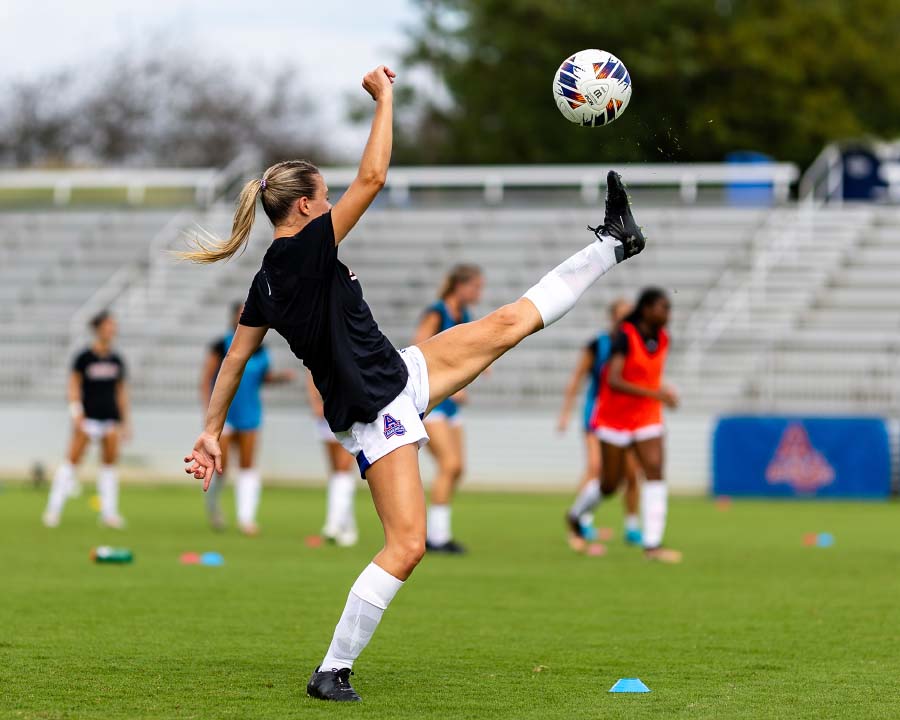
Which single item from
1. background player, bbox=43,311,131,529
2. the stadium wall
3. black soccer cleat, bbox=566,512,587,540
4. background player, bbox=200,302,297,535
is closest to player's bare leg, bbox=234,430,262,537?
background player, bbox=200,302,297,535

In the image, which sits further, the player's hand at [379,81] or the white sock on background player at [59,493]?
the white sock on background player at [59,493]

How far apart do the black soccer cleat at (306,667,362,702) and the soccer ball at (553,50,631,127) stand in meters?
2.94

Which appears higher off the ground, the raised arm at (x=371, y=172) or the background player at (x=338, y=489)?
the raised arm at (x=371, y=172)

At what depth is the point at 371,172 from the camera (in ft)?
20.5

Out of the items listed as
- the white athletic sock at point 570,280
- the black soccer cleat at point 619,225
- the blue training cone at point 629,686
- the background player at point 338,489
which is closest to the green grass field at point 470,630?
the blue training cone at point 629,686

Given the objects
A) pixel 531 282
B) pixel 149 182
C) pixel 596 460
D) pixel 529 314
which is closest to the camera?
pixel 529 314

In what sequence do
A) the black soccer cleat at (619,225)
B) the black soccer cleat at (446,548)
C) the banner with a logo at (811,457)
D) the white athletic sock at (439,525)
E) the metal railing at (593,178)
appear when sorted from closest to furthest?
the black soccer cleat at (619,225), the white athletic sock at (439,525), the black soccer cleat at (446,548), the banner with a logo at (811,457), the metal railing at (593,178)

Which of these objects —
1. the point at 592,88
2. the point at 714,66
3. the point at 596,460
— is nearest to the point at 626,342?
the point at 596,460

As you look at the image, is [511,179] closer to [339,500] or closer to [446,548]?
[339,500]

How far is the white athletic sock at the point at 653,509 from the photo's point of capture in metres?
12.4

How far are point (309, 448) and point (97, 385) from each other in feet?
27.7

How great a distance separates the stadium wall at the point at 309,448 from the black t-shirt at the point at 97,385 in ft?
25.0

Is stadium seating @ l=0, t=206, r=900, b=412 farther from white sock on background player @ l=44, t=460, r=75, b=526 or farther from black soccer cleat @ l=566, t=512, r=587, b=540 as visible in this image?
black soccer cleat @ l=566, t=512, r=587, b=540

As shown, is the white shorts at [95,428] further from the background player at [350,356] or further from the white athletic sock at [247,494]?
the background player at [350,356]
